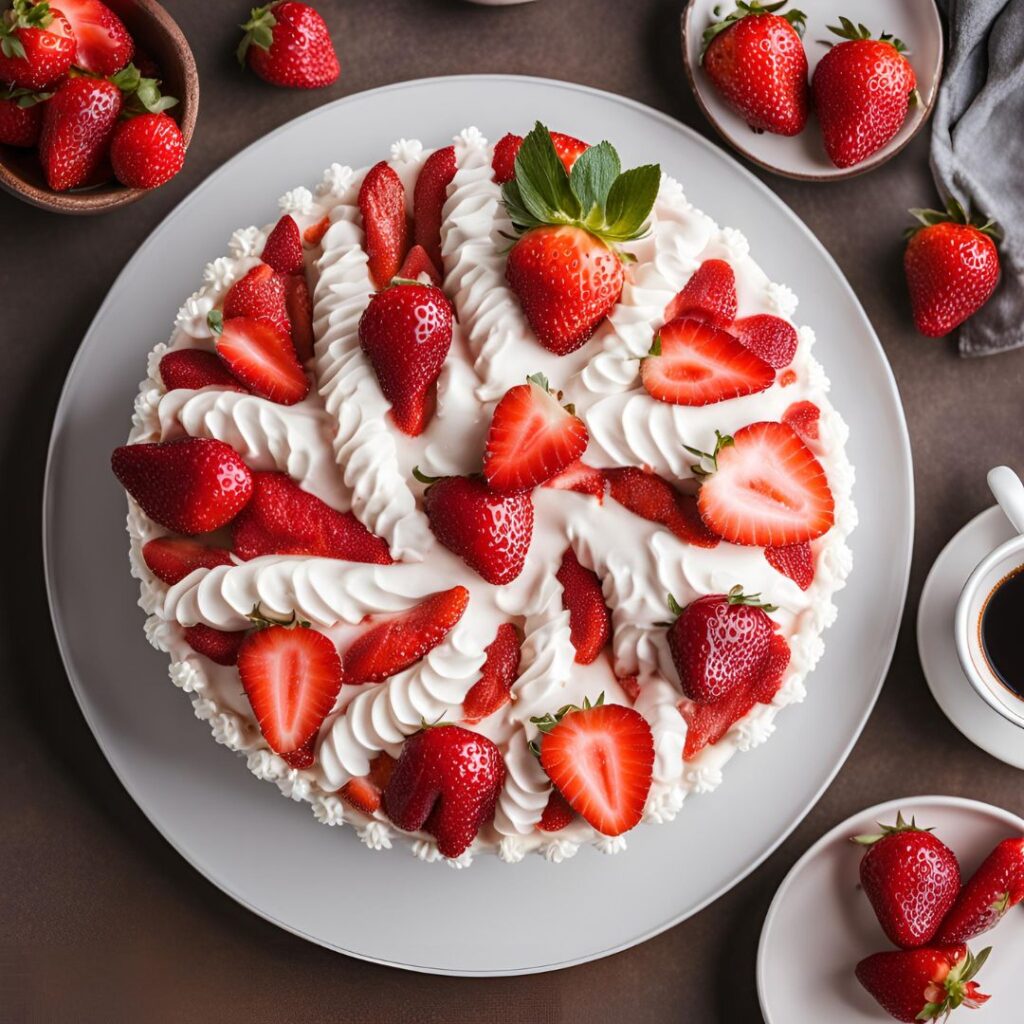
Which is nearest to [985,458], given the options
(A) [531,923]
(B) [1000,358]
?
(B) [1000,358]

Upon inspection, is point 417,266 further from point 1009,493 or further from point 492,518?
point 1009,493

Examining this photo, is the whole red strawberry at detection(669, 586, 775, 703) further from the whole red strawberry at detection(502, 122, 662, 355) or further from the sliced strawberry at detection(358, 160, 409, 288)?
the sliced strawberry at detection(358, 160, 409, 288)

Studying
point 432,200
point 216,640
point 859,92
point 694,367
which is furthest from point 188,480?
point 859,92

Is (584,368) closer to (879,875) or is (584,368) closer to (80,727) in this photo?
(879,875)

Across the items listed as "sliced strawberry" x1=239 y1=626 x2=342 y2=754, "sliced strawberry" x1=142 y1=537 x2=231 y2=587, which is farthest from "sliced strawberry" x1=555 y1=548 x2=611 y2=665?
"sliced strawberry" x1=142 y1=537 x2=231 y2=587

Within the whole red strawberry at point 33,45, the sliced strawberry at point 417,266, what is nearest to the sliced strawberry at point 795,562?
the sliced strawberry at point 417,266

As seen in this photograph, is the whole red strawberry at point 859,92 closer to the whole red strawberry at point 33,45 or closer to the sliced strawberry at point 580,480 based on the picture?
the sliced strawberry at point 580,480
